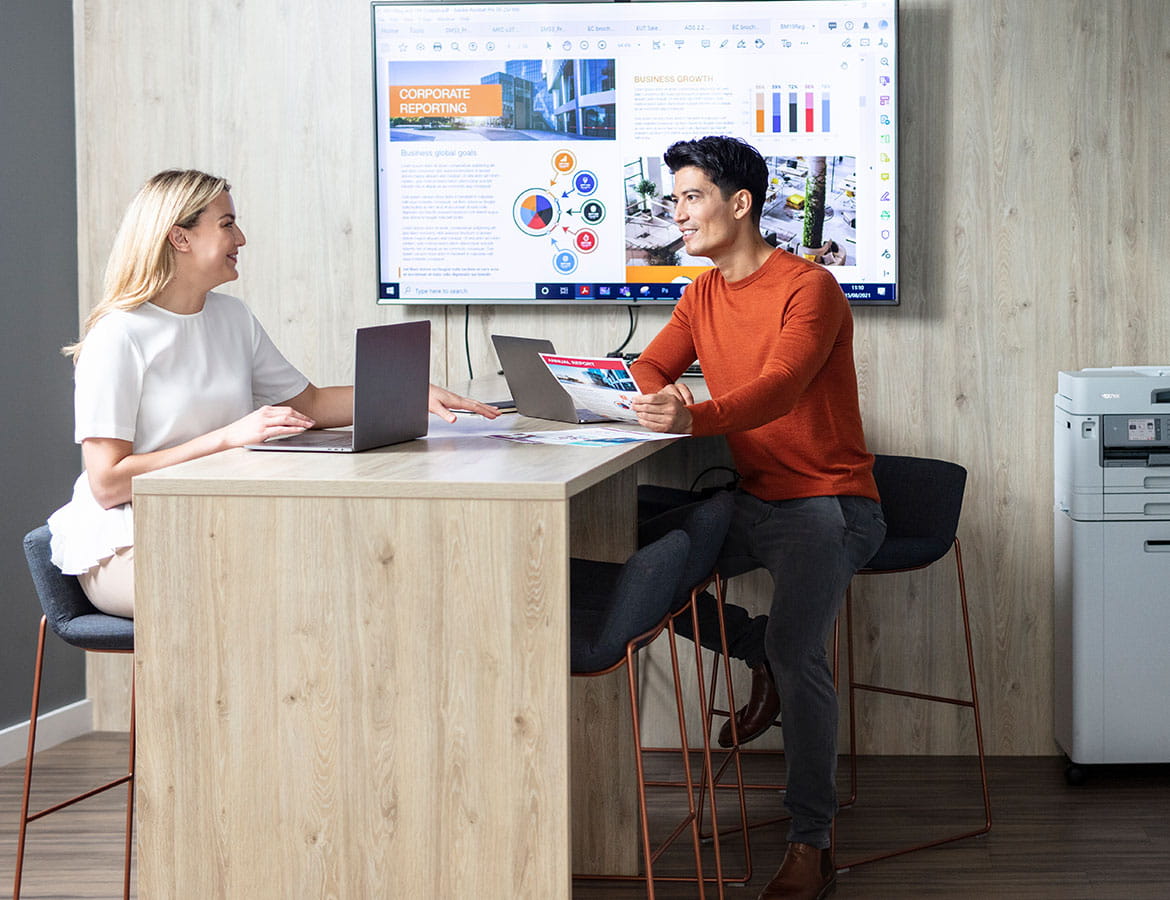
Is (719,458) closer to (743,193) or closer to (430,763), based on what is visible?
(743,193)

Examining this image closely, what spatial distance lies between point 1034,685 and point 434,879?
2.34 m

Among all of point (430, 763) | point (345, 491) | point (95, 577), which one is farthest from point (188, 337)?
point (430, 763)

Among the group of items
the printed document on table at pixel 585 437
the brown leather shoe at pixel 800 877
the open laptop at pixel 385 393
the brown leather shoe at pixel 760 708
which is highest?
the open laptop at pixel 385 393

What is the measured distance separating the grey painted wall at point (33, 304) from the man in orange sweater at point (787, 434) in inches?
70.9

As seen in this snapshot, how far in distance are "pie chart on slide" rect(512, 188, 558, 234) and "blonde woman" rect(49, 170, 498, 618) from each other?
981mm

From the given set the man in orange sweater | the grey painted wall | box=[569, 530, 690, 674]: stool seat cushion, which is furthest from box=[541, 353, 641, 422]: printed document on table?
the grey painted wall

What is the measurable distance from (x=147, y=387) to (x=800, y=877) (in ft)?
5.32

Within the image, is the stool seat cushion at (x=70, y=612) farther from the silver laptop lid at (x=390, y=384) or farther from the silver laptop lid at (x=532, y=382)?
the silver laptop lid at (x=532, y=382)

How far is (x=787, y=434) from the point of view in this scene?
9.04 ft

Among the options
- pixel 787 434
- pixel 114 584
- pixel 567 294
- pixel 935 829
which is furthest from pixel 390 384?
pixel 935 829

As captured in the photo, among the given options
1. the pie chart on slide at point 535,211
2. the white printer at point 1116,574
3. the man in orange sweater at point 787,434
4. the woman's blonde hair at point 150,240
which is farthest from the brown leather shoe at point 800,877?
the pie chart on slide at point 535,211

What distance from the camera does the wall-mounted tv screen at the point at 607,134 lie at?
11.6 feet

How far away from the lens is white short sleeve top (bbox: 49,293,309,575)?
7.74 feet

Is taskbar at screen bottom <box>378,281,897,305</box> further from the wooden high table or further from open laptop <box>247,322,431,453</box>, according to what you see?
the wooden high table
